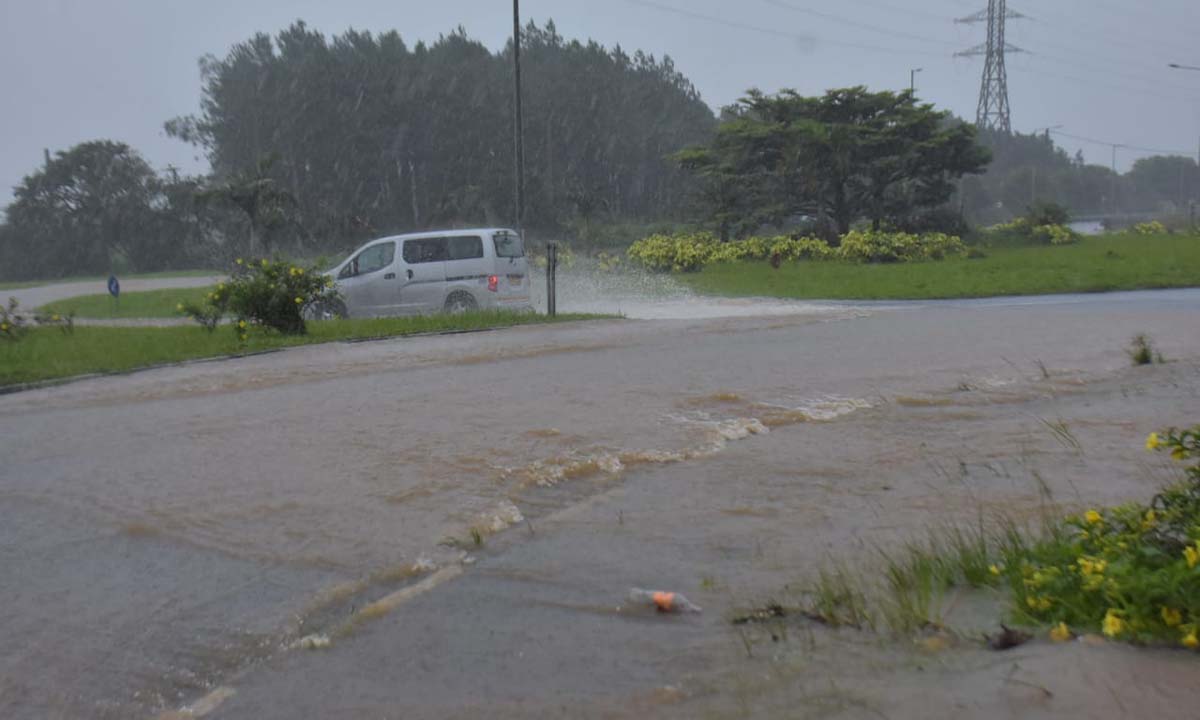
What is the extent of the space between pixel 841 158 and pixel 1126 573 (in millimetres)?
39818

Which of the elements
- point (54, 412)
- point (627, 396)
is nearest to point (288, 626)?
point (627, 396)

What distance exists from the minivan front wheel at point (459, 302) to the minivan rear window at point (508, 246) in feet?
2.87

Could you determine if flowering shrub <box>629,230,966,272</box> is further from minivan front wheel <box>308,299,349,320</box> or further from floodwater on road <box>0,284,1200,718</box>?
floodwater on road <box>0,284,1200,718</box>

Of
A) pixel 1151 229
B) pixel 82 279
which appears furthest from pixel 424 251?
pixel 1151 229

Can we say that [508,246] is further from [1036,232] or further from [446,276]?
[1036,232]

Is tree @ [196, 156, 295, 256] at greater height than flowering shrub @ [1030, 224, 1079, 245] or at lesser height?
greater

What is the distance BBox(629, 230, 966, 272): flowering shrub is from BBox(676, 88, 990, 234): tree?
17.7ft

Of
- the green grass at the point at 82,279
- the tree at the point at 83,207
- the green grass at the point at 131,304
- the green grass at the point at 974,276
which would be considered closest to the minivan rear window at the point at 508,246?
the green grass at the point at 974,276

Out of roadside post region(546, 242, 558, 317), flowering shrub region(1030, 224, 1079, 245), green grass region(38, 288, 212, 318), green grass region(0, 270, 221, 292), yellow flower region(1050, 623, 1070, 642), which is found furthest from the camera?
green grass region(0, 270, 221, 292)

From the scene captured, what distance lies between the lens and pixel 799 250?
36594 mm

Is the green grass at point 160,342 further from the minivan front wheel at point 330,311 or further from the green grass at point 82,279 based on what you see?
the green grass at point 82,279

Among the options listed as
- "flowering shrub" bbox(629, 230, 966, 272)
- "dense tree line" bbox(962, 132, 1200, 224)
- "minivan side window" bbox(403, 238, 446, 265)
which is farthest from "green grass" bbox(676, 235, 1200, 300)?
"dense tree line" bbox(962, 132, 1200, 224)

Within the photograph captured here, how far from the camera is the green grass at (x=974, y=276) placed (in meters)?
24.0

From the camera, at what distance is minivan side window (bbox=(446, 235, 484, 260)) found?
1886 cm
